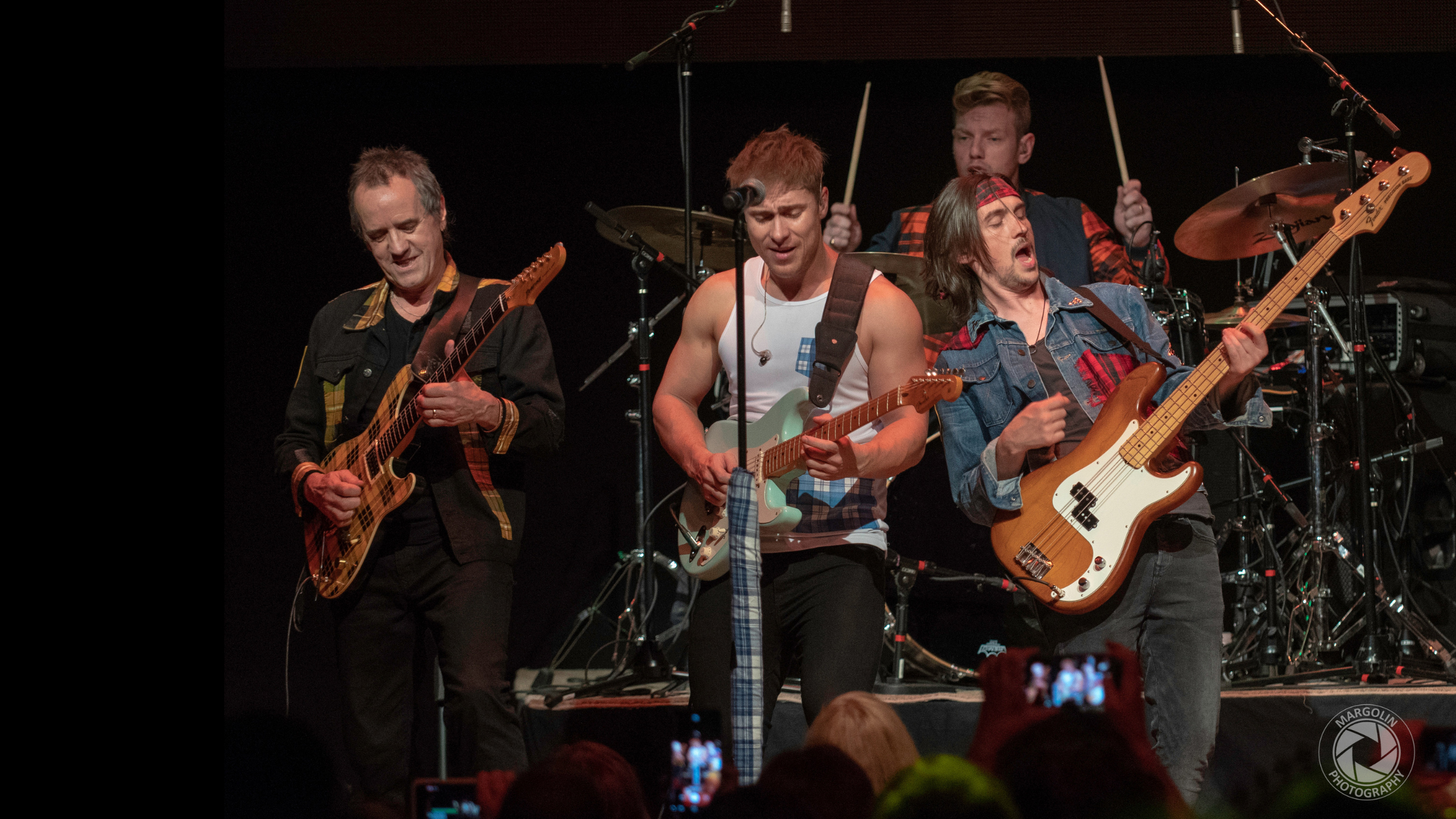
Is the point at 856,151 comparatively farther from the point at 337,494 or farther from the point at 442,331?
→ the point at 337,494

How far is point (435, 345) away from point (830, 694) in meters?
1.66

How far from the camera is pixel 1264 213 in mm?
5090

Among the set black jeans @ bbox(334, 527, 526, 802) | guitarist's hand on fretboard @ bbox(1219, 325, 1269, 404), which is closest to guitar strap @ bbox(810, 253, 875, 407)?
guitarist's hand on fretboard @ bbox(1219, 325, 1269, 404)

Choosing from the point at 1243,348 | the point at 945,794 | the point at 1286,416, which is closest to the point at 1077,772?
the point at 945,794

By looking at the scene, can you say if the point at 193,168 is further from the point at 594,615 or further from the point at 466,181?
the point at 594,615

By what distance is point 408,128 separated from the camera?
21.2ft

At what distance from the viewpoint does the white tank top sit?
3.37 m

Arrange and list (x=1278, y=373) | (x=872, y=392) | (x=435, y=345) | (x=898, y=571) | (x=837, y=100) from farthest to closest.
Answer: (x=837, y=100) → (x=1278, y=373) → (x=898, y=571) → (x=435, y=345) → (x=872, y=392)

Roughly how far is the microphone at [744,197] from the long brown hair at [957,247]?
2.38 ft

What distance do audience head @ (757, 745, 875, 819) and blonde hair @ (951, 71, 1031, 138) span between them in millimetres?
3640

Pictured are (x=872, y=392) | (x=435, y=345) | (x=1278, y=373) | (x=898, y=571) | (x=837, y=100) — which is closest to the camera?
(x=872, y=392)

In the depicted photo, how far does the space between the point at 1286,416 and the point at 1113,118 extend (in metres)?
1.59

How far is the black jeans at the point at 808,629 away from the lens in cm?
319

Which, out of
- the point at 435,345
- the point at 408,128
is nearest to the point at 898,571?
the point at 435,345
